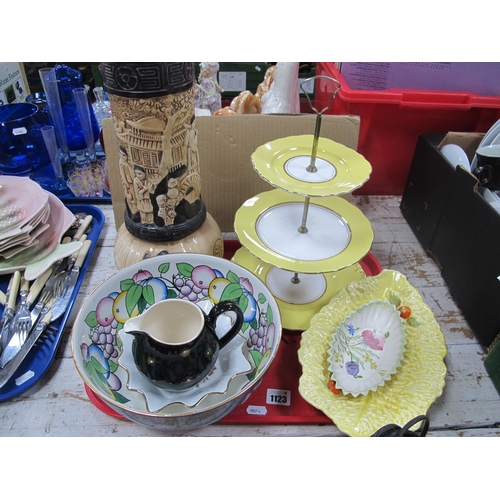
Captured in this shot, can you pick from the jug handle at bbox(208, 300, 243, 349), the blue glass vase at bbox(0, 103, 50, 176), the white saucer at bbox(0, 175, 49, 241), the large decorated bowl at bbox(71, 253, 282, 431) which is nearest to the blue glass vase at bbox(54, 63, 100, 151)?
the blue glass vase at bbox(0, 103, 50, 176)

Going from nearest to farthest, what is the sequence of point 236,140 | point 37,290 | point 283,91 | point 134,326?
point 134,326
point 37,290
point 236,140
point 283,91

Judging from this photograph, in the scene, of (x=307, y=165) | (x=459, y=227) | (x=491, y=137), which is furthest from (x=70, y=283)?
(x=491, y=137)

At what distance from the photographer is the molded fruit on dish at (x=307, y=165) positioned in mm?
441

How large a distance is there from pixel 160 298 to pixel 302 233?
0.21 meters

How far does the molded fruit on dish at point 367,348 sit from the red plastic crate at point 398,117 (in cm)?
38

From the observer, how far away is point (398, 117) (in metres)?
0.75

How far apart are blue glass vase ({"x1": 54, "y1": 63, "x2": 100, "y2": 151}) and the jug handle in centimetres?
58

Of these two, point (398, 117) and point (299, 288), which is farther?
point (398, 117)

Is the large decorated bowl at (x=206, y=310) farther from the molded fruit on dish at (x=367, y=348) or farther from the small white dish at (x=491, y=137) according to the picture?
the small white dish at (x=491, y=137)

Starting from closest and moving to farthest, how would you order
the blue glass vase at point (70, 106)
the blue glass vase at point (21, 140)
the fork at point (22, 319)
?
the fork at point (22, 319) → the blue glass vase at point (21, 140) → the blue glass vase at point (70, 106)

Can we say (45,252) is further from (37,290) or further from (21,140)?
(21,140)

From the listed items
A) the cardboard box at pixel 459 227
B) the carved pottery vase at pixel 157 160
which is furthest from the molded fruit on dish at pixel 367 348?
the carved pottery vase at pixel 157 160

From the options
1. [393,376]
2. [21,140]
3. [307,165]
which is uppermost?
[307,165]

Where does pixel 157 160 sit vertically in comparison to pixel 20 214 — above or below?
above
